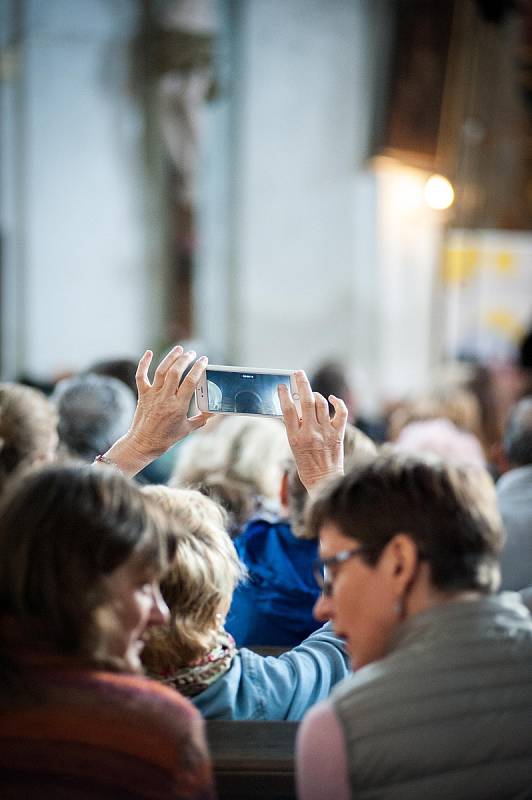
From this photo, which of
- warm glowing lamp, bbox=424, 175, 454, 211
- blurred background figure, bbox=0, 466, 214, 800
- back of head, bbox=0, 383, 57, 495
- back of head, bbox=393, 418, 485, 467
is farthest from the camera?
warm glowing lamp, bbox=424, 175, 454, 211

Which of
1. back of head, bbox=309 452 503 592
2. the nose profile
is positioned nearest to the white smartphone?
back of head, bbox=309 452 503 592

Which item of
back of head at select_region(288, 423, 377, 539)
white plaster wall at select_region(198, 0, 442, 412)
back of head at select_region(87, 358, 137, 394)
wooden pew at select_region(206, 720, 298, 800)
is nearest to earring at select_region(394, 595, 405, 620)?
wooden pew at select_region(206, 720, 298, 800)


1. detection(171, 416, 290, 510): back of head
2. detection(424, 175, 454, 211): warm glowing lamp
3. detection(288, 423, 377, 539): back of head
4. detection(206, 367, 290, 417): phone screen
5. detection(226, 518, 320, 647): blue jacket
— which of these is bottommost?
detection(226, 518, 320, 647): blue jacket

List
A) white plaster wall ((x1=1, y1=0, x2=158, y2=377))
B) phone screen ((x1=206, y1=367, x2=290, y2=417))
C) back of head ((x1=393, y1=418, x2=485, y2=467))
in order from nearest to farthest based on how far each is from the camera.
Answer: phone screen ((x1=206, y1=367, x2=290, y2=417)) → back of head ((x1=393, y1=418, x2=485, y2=467)) → white plaster wall ((x1=1, y1=0, x2=158, y2=377))

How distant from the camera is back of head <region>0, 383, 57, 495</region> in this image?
317 centimetres

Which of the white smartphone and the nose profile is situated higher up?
the white smartphone

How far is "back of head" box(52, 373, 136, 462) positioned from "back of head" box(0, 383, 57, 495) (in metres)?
1.00

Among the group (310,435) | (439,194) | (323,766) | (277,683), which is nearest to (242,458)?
(310,435)

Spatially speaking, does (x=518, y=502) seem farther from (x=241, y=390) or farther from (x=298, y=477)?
(x=241, y=390)

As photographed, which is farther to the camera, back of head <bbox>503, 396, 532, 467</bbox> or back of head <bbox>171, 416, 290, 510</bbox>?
back of head <bbox>503, 396, 532, 467</bbox>

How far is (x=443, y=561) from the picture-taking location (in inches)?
69.2

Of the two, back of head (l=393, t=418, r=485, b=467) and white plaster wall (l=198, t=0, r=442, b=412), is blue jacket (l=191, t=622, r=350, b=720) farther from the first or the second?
white plaster wall (l=198, t=0, r=442, b=412)

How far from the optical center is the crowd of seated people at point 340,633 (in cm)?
154

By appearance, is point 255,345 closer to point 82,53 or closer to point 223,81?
point 223,81
